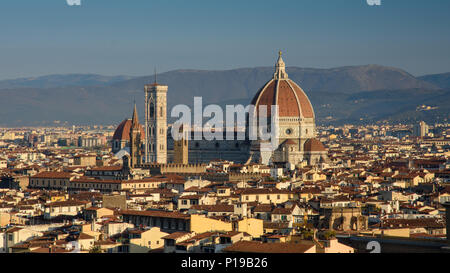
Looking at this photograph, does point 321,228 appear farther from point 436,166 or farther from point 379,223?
point 436,166

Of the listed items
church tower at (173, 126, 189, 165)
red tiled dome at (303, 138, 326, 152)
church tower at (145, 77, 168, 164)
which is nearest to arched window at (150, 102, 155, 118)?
church tower at (145, 77, 168, 164)

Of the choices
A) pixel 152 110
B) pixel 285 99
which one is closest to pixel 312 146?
pixel 285 99

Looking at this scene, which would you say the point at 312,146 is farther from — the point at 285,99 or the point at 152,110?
the point at 152,110

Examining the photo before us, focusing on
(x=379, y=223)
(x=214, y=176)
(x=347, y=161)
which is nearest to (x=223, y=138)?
(x=347, y=161)

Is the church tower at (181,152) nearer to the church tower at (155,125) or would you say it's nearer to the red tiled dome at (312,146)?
the church tower at (155,125)

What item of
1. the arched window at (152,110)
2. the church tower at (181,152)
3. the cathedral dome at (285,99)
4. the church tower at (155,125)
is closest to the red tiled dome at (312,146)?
the cathedral dome at (285,99)
